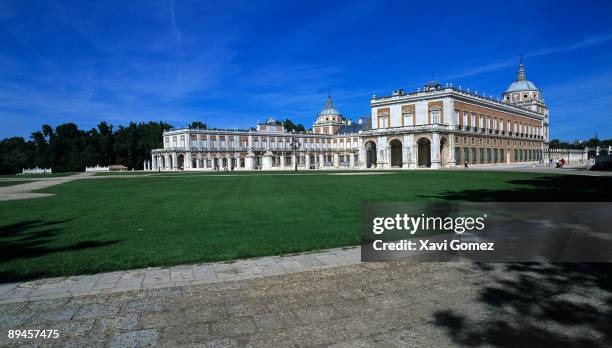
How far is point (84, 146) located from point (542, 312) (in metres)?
113

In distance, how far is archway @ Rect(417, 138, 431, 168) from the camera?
182 ft

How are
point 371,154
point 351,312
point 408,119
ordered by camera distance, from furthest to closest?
point 371,154
point 408,119
point 351,312

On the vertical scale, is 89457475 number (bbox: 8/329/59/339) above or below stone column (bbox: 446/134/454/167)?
below

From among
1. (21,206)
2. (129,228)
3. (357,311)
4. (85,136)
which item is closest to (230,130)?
(85,136)

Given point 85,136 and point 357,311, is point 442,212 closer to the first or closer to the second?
point 357,311

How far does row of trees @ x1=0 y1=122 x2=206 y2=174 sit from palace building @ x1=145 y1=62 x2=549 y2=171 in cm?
674

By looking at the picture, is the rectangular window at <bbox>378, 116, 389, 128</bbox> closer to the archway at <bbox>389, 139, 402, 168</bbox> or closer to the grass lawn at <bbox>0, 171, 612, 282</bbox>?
the archway at <bbox>389, 139, 402, 168</bbox>

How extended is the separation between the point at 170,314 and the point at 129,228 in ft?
18.3

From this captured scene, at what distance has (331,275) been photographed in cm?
516

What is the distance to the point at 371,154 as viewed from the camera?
2507 inches

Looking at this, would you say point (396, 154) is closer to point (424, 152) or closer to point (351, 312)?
point (424, 152)

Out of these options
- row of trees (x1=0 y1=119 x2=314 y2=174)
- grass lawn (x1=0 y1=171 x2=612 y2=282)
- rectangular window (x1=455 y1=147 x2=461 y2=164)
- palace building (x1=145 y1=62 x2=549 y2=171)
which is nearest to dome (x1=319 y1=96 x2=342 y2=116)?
palace building (x1=145 y1=62 x2=549 y2=171)

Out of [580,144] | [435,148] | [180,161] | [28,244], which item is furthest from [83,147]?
[580,144]

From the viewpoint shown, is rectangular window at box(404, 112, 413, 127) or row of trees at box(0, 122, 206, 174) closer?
rectangular window at box(404, 112, 413, 127)
